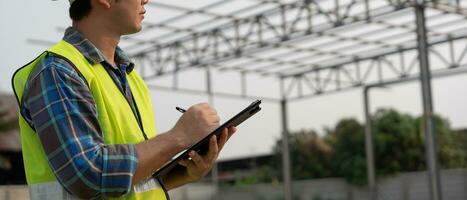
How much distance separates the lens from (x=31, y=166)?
158 centimetres

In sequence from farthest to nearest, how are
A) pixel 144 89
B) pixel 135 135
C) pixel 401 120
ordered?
1. pixel 401 120
2. pixel 144 89
3. pixel 135 135

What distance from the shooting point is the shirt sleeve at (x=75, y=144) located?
146 cm

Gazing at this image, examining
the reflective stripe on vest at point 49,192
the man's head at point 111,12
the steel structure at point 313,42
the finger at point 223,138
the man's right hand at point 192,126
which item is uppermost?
the steel structure at point 313,42

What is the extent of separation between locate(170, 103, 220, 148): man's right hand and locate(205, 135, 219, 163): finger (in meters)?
0.02

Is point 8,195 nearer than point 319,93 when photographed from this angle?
Yes

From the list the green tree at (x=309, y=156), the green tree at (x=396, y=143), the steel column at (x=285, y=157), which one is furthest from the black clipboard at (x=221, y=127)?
the green tree at (x=309, y=156)

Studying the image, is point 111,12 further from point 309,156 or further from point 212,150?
point 309,156

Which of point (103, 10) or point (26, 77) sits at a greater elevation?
point (103, 10)

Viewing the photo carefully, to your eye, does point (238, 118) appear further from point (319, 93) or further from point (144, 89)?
point (319, 93)

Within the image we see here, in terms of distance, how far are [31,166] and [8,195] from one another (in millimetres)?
4524

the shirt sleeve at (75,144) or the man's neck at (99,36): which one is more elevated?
the man's neck at (99,36)

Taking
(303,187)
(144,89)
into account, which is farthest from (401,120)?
(144,89)

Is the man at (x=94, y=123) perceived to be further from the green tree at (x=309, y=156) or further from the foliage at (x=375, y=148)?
the green tree at (x=309, y=156)

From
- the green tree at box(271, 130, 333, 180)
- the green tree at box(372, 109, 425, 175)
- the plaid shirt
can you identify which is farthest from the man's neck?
the green tree at box(271, 130, 333, 180)
